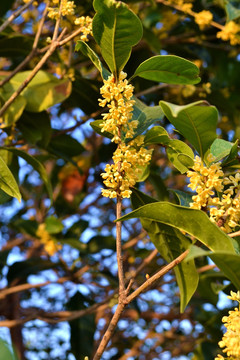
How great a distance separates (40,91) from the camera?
65.7 inches

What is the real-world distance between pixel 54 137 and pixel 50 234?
25.4 inches

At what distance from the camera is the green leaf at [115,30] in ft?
3.31

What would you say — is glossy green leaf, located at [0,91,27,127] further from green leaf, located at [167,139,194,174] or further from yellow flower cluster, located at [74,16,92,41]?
green leaf, located at [167,139,194,174]

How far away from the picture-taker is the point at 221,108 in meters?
2.58

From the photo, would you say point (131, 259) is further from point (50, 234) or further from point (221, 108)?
point (221, 108)

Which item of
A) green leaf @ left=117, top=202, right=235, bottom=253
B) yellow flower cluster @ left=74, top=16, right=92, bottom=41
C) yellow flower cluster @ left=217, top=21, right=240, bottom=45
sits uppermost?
yellow flower cluster @ left=217, top=21, right=240, bottom=45

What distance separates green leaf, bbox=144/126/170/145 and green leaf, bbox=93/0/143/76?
0.52 feet

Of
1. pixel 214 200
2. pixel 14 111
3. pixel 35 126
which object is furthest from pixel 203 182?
pixel 35 126

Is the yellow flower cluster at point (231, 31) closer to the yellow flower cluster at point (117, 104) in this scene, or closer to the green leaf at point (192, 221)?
the yellow flower cluster at point (117, 104)

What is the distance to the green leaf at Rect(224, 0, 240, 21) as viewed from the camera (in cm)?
187

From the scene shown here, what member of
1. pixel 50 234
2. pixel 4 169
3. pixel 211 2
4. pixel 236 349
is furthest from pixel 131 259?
pixel 236 349

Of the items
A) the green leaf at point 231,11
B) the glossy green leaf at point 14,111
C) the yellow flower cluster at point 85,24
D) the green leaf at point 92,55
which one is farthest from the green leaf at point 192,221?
the green leaf at point 231,11

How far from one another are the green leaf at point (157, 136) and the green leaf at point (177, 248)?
0.47 feet

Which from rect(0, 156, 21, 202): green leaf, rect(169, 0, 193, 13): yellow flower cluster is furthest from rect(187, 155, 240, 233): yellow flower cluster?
rect(169, 0, 193, 13): yellow flower cluster
